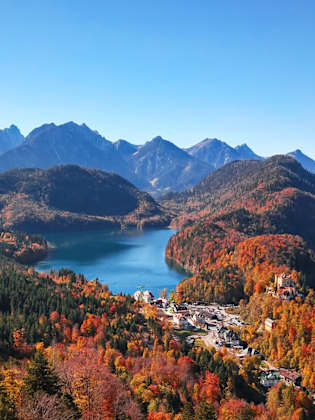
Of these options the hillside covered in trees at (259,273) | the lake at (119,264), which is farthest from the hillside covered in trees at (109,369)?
the lake at (119,264)

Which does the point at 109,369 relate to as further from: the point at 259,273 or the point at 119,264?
the point at 119,264

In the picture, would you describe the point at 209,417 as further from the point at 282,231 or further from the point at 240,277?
the point at 282,231

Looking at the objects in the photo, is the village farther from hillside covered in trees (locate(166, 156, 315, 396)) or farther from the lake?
the lake

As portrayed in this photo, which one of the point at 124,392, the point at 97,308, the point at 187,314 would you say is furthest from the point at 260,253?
the point at 124,392

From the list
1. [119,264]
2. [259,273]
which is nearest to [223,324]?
[259,273]

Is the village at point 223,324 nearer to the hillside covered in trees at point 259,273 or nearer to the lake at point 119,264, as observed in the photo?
the hillside covered in trees at point 259,273
